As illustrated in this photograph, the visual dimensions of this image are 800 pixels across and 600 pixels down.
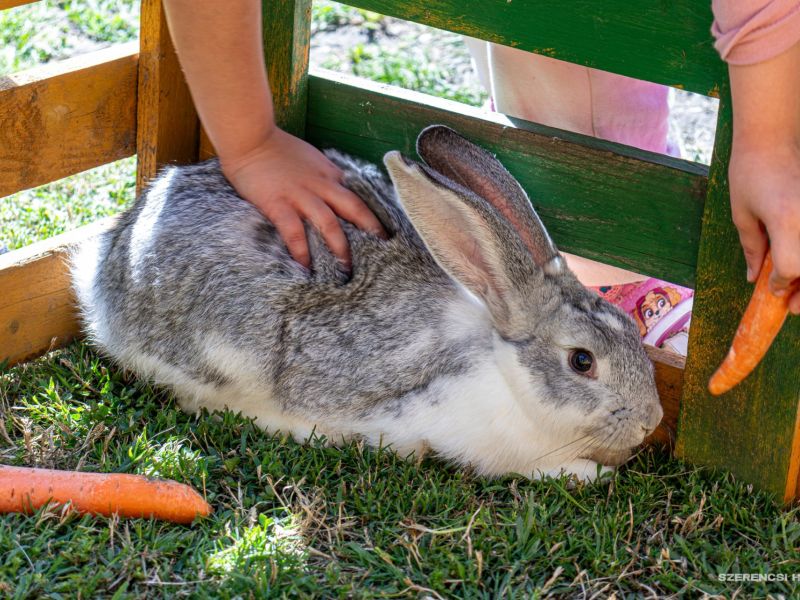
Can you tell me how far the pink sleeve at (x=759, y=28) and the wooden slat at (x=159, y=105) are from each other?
6.43 ft

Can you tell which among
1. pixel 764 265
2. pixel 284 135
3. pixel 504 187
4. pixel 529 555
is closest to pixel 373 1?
pixel 284 135

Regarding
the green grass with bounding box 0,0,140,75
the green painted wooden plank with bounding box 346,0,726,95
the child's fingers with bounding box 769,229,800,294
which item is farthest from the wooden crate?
the green grass with bounding box 0,0,140,75

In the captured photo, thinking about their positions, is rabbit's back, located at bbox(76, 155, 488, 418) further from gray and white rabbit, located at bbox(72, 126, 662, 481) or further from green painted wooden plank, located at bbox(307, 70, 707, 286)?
green painted wooden plank, located at bbox(307, 70, 707, 286)

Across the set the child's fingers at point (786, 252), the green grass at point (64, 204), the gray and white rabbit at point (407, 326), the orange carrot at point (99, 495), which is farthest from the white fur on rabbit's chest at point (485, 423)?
the green grass at point (64, 204)

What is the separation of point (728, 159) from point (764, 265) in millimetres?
307

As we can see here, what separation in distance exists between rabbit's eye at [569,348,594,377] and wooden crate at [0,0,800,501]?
1.01 ft

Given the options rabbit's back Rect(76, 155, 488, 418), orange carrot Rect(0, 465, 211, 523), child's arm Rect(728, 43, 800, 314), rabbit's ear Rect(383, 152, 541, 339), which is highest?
child's arm Rect(728, 43, 800, 314)

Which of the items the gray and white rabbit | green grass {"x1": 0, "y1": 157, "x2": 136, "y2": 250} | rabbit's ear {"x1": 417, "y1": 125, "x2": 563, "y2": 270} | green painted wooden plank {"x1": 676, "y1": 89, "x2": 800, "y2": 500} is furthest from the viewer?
green grass {"x1": 0, "y1": 157, "x2": 136, "y2": 250}

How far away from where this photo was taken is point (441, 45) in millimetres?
6070

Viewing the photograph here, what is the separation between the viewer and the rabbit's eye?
130 inches

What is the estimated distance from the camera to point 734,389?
3.32 metres

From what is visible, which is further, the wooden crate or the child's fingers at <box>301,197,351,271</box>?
the child's fingers at <box>301,197,351,271</box>

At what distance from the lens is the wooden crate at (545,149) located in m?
3.17

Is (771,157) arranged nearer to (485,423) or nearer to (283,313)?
(485,423)
